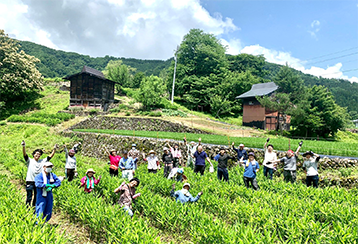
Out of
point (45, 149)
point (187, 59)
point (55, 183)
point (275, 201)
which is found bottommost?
point (45, 149)

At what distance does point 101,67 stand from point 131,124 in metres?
95.1

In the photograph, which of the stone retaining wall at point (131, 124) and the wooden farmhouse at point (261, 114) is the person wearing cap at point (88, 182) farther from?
the wooden farmhouse at point (261, 114)

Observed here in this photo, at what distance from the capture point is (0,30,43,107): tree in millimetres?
27625

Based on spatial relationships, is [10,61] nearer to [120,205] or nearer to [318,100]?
[120,205]

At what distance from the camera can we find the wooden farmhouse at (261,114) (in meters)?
28.3

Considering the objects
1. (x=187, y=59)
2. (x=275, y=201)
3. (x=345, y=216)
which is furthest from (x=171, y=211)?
(x=187, y=59)

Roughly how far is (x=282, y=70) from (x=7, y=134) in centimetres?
3224

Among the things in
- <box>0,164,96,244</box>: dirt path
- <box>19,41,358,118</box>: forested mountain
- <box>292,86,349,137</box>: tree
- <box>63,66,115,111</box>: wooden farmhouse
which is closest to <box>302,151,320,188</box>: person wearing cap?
<box>0,164,96,244</box>: dirt path

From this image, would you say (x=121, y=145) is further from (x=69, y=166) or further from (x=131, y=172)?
(x=131, y=172)

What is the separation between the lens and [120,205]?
4988 millimetres

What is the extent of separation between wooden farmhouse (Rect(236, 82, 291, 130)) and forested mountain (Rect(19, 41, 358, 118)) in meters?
49.2

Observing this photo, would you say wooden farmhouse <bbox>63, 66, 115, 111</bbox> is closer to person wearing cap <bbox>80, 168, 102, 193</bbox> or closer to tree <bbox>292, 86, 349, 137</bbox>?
tree <bbox>292, 86, 349, 137</bbox>

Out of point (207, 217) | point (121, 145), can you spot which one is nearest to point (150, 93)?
point (121, 145)

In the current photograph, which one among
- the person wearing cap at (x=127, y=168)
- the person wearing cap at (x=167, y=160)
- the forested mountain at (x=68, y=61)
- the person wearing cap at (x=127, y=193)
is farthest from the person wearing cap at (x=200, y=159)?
the forested mountain at (x=68, y=61)
